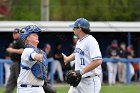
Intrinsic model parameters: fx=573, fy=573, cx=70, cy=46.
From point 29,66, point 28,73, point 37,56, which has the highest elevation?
point 37,56

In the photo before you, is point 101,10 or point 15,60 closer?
point 15,60

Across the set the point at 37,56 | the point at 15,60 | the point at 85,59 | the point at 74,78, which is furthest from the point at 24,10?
the point at 37,56

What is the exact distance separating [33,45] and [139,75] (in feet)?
48.2

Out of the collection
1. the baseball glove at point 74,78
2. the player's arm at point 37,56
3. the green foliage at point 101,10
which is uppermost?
the green foliage at point 101,10

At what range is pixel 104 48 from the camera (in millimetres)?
24594

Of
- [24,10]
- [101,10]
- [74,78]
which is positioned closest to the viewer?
[74,78]

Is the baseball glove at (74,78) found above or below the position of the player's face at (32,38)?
below

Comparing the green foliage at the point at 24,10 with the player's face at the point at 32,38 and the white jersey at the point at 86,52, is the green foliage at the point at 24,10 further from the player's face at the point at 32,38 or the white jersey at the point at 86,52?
the player's face at the point at 32,38

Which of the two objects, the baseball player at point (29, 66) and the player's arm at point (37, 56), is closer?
the player's arm at point (37, 56)

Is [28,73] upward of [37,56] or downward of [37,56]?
downward

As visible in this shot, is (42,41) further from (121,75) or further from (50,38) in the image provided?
(121,75)

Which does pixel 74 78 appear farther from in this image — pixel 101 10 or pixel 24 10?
pixel 24 10

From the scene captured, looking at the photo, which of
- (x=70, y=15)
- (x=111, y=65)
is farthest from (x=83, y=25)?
(x=70, y=15)

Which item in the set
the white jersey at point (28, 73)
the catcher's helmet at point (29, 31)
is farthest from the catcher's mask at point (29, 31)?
the white jersey at point (28, 73)
